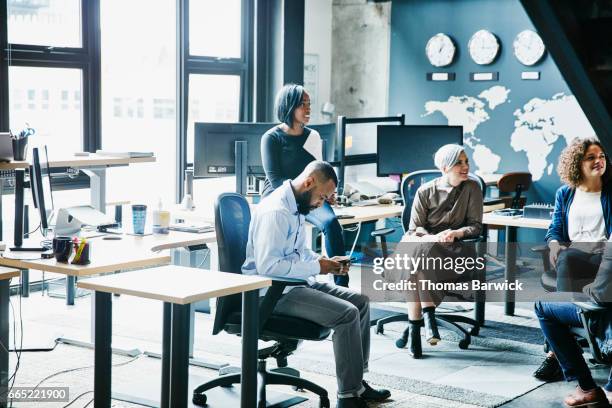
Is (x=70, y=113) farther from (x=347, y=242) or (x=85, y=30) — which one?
(x=347, y=242)

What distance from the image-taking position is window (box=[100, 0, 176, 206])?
6.95 meters

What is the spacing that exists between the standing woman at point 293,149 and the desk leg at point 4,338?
68.7 inches

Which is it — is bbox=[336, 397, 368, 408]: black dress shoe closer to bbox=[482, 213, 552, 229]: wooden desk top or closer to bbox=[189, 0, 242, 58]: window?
bbox=[482, 213, 552, 229]: wooden desk top

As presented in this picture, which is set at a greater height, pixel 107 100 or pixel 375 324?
pixel 107 100

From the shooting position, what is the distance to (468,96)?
325 inches

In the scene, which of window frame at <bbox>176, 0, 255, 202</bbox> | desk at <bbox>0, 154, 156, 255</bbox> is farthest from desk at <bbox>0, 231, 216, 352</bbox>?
window frame at <bbox>176, 0, 255, 202</bbox>

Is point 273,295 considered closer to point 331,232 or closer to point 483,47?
point 331,232

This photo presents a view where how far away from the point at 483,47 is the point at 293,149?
3385 millimetres

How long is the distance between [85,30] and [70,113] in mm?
620

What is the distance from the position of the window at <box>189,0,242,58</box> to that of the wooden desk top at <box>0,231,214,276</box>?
10.4 ft

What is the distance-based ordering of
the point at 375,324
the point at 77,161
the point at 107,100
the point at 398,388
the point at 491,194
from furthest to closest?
the point at 491,194, the point at 107,100, the point at 375,324, the point at 77,161, the point at 398,388

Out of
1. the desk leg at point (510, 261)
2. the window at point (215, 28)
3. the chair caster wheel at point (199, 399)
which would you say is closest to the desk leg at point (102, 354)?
the chair caster wheel at point (199, 399)

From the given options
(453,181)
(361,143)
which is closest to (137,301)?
(453,181)

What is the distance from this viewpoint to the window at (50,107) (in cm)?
632
